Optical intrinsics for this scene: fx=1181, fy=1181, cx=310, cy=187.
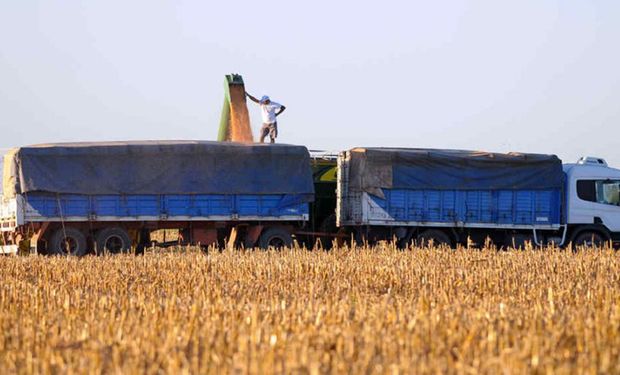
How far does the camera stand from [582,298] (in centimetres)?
1373

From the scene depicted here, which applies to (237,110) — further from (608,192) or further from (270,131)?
(608,192)

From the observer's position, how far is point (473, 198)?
1085 inches

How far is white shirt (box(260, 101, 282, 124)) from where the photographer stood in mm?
29453

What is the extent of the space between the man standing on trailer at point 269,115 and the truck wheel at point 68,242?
6.18 meters

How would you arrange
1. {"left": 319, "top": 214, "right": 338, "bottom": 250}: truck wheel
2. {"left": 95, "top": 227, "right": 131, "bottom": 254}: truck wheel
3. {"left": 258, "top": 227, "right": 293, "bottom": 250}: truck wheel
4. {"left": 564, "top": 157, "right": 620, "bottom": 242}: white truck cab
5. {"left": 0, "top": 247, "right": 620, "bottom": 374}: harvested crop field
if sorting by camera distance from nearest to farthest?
{"left": 0, "top": 247, "right": 620, "bottom": 374}: harvested crop field → {"left": 95, "top": 227, "right": 131, "bottom": 254}: truck wheel → {"left": 258, "top": 227, "right": 293, "bottom": 250}: truck wheel → {"left": 319, "top": 214, "right": 338, "bottom": 250}: truck wheel → {"left": 564, "top": 157, "right": 620, "bottom": 242}: white truck cab

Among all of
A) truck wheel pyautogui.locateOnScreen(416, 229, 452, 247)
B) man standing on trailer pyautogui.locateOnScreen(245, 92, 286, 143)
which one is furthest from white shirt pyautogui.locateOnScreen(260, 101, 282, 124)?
truck wheel pyautogui.locateOnScreen(416, 229, 452, 247)

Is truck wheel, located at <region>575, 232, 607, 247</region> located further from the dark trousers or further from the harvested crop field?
the harvested crop field

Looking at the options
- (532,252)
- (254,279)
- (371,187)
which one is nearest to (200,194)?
(371,187)

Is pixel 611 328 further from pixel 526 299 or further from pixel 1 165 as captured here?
pixel 1 165

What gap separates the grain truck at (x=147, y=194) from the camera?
25062 mm

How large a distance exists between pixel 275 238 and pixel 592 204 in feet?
25.4

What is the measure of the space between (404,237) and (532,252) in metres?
4.53

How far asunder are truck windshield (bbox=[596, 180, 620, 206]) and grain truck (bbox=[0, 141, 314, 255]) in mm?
7103

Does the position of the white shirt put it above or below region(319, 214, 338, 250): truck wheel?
above
